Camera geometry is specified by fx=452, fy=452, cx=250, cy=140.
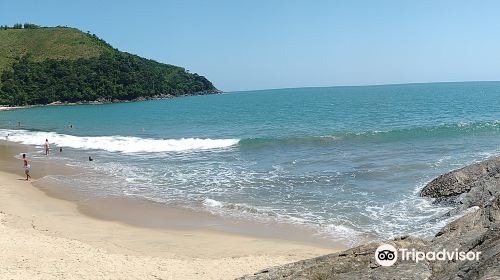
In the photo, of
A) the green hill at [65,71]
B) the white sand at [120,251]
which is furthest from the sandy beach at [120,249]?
the green hill at [65,71]

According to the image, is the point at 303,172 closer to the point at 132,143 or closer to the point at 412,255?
the point at 412,255

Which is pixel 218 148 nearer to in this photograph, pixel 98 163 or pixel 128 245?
pixel 98 163

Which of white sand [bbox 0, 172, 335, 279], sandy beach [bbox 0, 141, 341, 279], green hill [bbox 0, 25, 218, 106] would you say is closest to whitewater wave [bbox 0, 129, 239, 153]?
sandy beach [bbox 0, 141, 341, 279]

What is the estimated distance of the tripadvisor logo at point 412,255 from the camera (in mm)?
5066

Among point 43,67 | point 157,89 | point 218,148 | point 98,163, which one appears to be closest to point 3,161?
point 98,163

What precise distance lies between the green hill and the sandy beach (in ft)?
415

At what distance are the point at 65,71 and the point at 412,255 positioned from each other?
15426 cm

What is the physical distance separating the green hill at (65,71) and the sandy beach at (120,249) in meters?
126

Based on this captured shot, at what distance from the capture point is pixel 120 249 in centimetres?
1313

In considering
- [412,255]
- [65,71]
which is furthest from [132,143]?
[65,71]

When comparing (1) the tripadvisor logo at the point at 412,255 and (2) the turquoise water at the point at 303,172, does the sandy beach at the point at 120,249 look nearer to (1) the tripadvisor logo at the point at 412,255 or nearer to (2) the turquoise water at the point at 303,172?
(2) the turquoise water at the point at 303,172

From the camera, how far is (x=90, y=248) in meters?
13.0

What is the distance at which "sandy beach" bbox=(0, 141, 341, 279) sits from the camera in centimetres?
1108

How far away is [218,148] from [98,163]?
9998mm
